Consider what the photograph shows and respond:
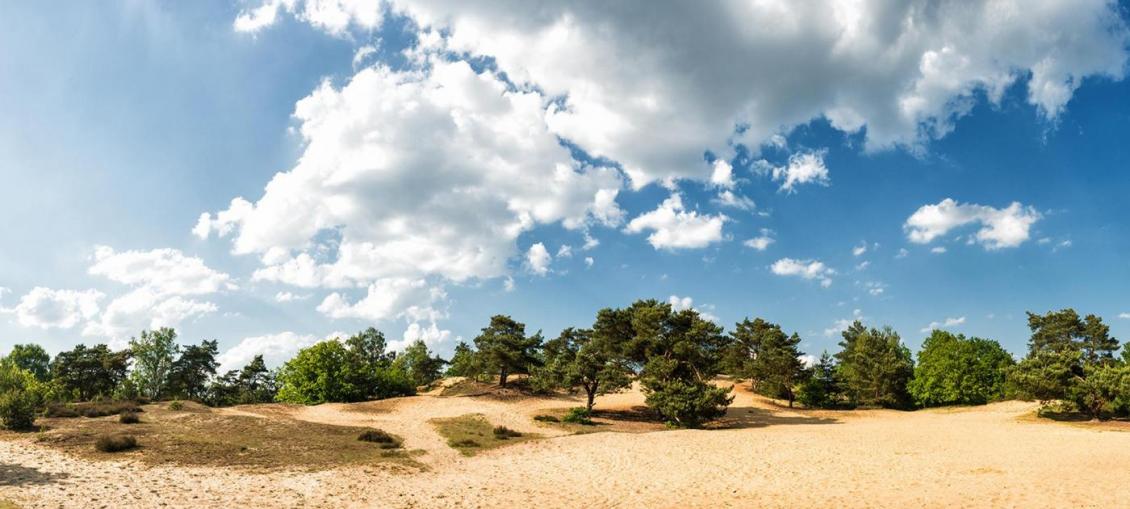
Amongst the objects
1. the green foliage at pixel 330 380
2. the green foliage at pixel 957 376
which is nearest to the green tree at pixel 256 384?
the green foliage at pixel 330 380

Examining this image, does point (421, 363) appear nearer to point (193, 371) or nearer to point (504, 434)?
point (193, 371)

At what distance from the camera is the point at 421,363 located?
327 feet

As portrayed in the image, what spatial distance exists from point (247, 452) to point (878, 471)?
3267 cm

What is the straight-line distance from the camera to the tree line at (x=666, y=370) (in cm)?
4503

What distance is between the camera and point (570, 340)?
71.9 metres

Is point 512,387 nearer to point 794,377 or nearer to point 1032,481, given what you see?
point 794,377

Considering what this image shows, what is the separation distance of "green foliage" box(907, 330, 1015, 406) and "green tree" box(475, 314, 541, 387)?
50136 millimetres

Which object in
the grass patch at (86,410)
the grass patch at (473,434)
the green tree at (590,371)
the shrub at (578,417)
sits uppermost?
the green tree at (590,371)

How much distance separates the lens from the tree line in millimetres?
45031

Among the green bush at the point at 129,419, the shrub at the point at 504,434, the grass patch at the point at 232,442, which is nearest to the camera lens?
the grass patch at the point at 232,442

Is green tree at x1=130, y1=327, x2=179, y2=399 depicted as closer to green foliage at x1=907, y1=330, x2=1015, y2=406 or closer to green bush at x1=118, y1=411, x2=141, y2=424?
green bush at x1=118, y1=411, x2=141, y2=424

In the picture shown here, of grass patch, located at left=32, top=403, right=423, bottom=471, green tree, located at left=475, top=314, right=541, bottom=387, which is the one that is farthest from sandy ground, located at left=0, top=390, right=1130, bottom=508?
green tree, located at left=475, top=314, right=541, bottom=387

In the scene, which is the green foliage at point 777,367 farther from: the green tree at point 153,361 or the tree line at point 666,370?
the green tree at point 153,361

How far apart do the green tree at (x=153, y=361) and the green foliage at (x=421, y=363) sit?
3445cm
